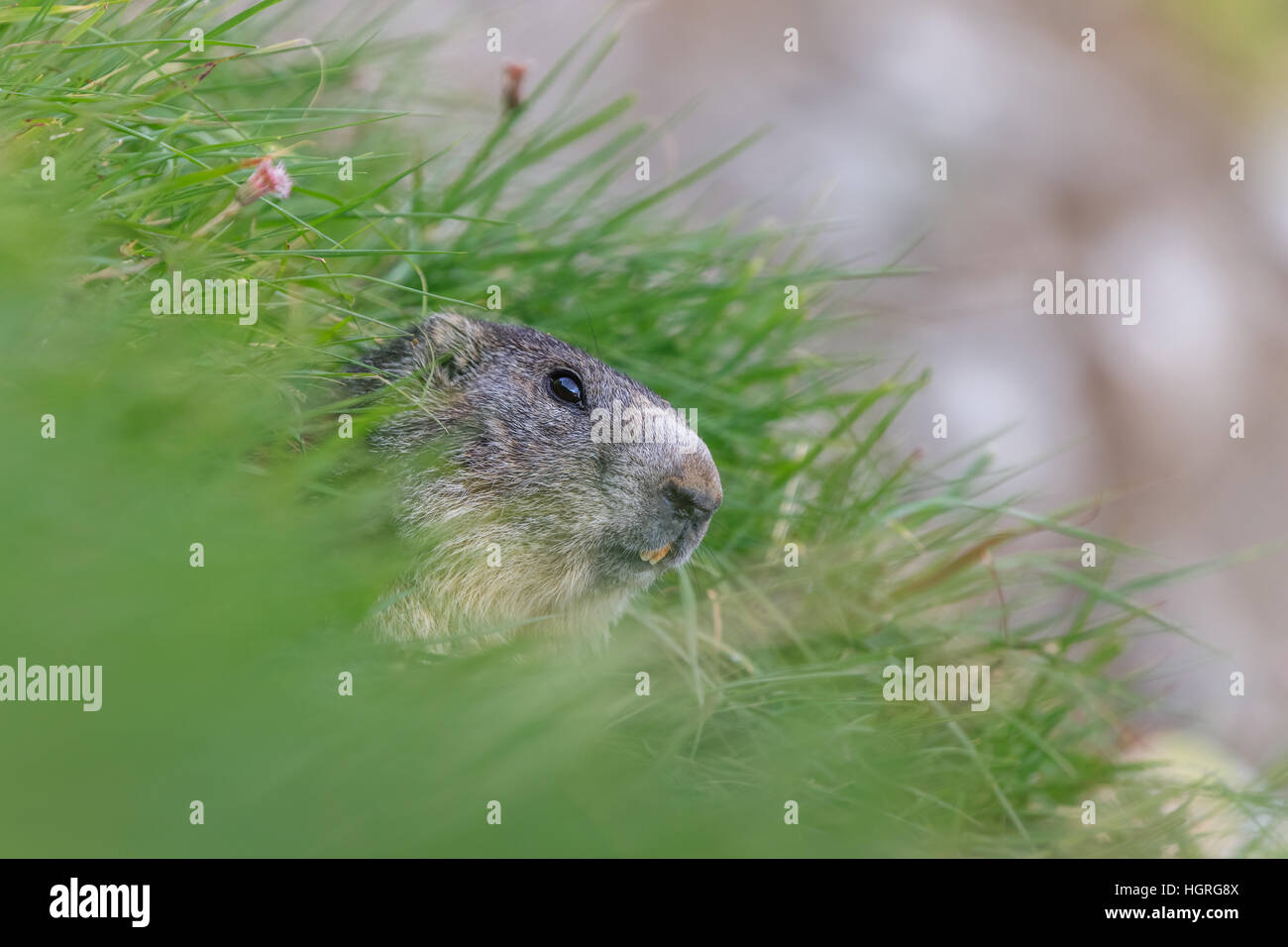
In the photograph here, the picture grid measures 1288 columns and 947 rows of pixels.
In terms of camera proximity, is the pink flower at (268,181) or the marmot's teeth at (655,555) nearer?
the pink flower at (268,181)

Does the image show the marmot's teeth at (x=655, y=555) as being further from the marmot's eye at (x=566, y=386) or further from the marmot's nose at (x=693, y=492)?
the marmot's eye at (x=566, y=386)

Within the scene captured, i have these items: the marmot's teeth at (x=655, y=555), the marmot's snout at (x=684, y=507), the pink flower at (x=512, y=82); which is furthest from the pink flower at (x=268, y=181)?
the pink flower at (x=512, y=82)

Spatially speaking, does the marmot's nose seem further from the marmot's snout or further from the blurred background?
the blurred background

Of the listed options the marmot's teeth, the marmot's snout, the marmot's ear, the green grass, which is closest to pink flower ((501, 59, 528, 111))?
the green grass

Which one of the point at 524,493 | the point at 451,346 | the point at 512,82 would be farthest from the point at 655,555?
the point at 512,82

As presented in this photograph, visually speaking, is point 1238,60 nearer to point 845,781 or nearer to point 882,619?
point 882,619
